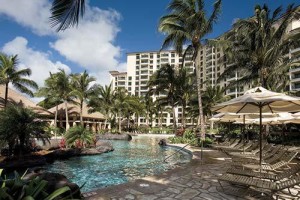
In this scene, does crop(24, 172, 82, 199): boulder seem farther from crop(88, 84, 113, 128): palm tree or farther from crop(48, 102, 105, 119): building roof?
crop(48, 102, 105, 119): building roof

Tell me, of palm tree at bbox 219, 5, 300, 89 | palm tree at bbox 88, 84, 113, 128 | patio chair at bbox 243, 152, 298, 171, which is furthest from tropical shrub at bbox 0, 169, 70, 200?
palm tree at bbox 88, 84, 113, 128

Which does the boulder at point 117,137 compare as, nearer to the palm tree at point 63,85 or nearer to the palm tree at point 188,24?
the palm tree at point 63,85

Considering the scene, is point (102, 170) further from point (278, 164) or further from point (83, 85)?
point (83, 85)

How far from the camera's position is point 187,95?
112ft

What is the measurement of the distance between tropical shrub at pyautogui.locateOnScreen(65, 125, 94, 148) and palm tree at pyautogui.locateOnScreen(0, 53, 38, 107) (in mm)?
15570

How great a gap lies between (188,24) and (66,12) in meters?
17.9

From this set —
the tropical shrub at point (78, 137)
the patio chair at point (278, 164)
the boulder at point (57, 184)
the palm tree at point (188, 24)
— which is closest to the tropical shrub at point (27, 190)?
the boulder at point (57, 184)

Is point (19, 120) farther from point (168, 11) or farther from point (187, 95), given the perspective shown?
point (187, 95)

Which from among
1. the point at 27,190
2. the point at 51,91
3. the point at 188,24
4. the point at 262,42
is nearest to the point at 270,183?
the point at 27,190

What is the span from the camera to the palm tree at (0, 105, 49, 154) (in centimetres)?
1287

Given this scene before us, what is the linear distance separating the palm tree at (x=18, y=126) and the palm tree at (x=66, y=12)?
1096 cm

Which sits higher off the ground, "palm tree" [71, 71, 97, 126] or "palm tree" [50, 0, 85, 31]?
"palm tree" [71, 71, 97, 126]

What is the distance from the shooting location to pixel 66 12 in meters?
3.57

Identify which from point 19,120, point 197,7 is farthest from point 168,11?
point 19,120
